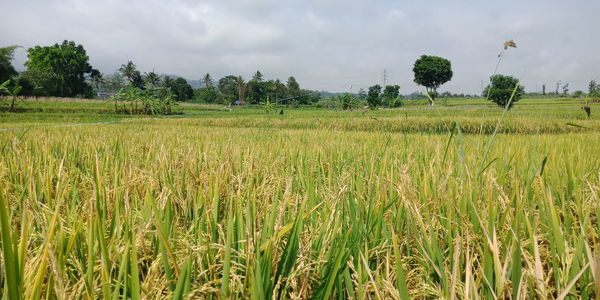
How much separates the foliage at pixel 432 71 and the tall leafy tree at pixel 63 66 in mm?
69445

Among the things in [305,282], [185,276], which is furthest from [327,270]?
[185,276]

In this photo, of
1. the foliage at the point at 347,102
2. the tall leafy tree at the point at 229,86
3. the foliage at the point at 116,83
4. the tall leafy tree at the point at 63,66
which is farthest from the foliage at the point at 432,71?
the tall leafy tree at the point at 63,66

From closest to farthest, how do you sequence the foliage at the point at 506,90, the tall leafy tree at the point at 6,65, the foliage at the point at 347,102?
the foliage at the point at 506,90 < the tall leafy tree at the point at 6,65 < the foliage at the point at 347,102

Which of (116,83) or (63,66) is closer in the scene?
(63,66)

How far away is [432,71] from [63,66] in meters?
74.3

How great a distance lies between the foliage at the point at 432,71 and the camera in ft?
233

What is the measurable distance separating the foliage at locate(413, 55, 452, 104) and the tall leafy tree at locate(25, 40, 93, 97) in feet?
228

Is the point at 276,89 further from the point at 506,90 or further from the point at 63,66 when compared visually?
the point at 506,90

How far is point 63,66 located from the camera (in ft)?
199

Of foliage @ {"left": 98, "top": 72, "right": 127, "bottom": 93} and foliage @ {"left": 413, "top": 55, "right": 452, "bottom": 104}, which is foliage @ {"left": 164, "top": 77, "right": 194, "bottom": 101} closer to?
foliage @ {"left": 98, "top": 72, "right": 127, "bottom": 93}

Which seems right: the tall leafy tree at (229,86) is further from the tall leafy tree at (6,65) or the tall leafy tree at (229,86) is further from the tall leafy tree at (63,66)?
the tall leafy tree at (6,65)

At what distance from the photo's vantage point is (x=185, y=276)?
52 centimetres

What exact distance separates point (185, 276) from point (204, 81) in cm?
9634

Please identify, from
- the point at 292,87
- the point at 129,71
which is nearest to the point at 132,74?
the point at 129,71
